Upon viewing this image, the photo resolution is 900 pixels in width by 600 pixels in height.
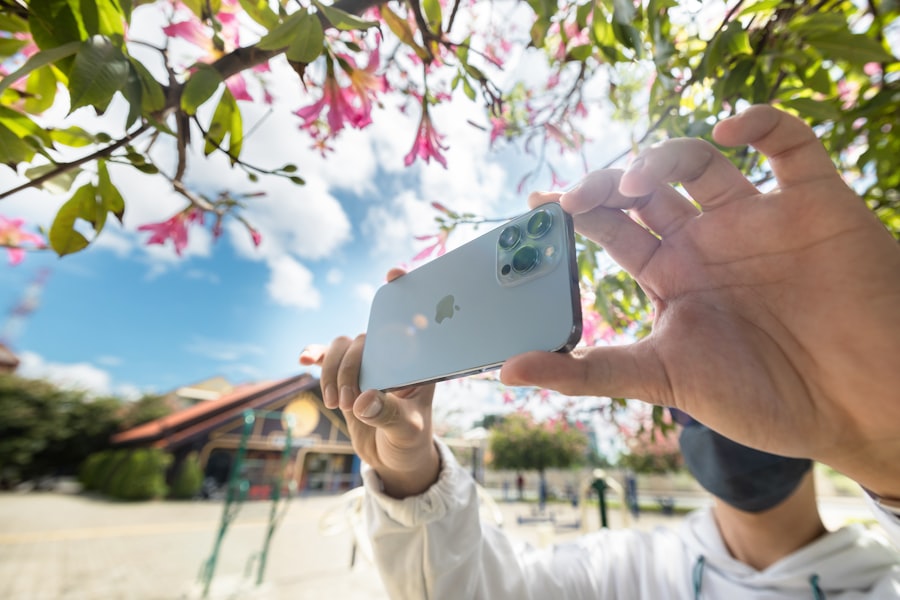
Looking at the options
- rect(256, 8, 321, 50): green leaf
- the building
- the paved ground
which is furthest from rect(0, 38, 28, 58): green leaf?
the building

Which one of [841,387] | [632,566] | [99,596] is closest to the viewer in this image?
[841,387]

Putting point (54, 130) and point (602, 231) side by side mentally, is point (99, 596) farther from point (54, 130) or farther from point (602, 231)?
point (602, 231)

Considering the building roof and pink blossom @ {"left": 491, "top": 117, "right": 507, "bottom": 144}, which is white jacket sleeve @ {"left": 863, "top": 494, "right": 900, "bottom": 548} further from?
the building roof

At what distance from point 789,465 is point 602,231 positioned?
1132 mm

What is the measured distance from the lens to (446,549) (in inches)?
40.1

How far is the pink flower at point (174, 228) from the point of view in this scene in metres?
1.02

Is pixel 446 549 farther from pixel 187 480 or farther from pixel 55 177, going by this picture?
pixel 187 480

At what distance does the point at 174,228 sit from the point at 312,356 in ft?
1.91

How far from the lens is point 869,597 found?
105 centimetres

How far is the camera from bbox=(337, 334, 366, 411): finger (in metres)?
0.78

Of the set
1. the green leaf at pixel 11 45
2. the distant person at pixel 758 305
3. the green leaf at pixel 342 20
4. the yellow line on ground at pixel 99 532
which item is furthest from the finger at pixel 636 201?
the yellow line on ground at pixel 99 532

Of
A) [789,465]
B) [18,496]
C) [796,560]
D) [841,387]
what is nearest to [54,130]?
[841,387]

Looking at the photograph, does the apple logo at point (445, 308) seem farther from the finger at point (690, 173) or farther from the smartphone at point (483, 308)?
the finger at point (690, 173)

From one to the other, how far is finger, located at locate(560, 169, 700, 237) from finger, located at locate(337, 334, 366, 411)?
0.51 m
